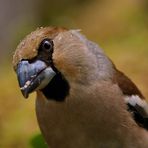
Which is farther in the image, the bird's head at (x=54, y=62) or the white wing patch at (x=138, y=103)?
the white wing patch at (x=138, y=103)

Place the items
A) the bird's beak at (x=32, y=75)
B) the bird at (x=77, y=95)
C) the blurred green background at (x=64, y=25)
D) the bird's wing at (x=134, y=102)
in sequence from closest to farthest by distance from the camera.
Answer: the bird's beak at (x=32, y=75), the bird at (x=77, y=95), the bird's wing at (x=134, y=102), the blurred green background at (x=64, y=25)

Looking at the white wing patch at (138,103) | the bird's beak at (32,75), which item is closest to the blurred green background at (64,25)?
the white wing patch at (138,103)

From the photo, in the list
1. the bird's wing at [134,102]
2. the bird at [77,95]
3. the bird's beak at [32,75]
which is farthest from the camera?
the bird's wing at [134,102]

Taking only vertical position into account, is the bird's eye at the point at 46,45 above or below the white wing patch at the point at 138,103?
above

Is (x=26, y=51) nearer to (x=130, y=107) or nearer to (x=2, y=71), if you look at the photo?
(x=130, y=107)

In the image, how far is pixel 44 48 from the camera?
4297mm

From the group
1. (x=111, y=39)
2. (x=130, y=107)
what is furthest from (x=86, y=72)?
(x=111, y=39)

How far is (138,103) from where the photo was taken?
15.8 feet

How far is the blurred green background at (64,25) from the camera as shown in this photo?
6625 mm

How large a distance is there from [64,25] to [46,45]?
609 centimetres

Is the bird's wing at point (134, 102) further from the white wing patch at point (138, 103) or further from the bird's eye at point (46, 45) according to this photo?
the bird's eye at point (46, 45)

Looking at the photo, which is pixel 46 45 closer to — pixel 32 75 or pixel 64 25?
pixel 32 75

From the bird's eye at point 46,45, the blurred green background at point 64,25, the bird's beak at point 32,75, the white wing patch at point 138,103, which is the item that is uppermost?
the bird's eye at point 46,45

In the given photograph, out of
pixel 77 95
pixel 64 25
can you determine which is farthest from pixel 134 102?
pixel 64 25
